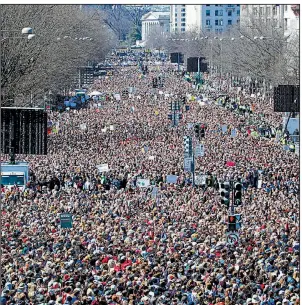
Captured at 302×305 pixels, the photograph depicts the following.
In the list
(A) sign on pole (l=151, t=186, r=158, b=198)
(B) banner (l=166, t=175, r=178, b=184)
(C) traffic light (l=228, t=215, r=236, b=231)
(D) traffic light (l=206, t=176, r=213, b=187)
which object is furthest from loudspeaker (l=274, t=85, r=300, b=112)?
(C) traffic light (l=228, t=215, r=236, b=231)

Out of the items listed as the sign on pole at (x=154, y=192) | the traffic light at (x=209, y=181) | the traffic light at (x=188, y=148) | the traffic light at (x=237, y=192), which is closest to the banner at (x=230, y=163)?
the traffic light at (x=188, y=148)

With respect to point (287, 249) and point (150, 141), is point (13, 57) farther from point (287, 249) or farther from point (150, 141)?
point (287, 249)

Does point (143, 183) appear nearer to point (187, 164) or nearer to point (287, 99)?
point (187, 164)

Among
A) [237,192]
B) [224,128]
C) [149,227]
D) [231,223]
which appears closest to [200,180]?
[149,227]

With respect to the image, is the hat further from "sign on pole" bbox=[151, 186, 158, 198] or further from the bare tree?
the bare tree

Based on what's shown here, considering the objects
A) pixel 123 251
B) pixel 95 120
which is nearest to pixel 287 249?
pixel 123 251

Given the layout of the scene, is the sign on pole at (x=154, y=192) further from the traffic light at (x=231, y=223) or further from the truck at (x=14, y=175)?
the traffic light at (x=231, y=223)

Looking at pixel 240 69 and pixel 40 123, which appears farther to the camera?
pixel 240 69
